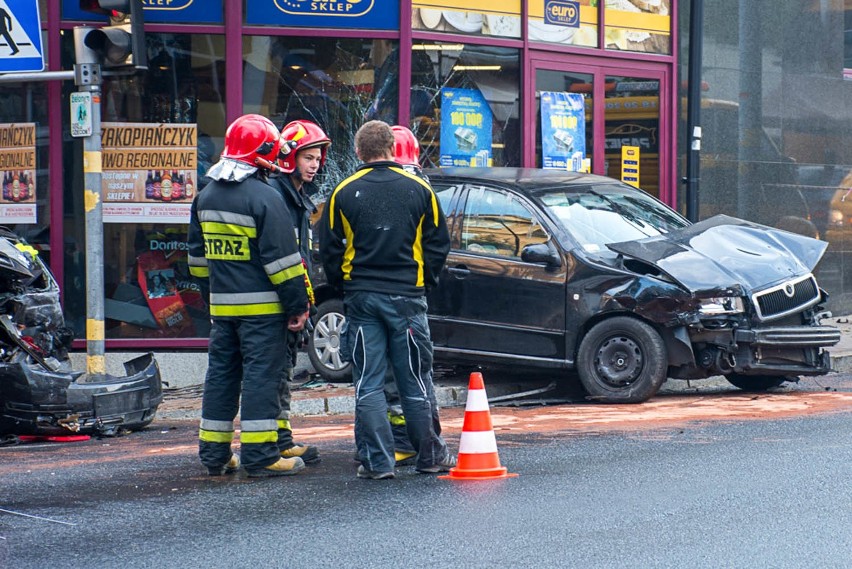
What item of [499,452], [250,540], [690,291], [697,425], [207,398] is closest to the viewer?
[250,540]

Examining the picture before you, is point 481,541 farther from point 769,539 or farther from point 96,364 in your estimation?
point 96,364

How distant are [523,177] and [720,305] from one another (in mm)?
2114

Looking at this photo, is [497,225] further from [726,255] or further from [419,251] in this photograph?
[419,251]

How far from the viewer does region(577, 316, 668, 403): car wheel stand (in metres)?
10.1

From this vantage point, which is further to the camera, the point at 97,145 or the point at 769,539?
the point at 97,145

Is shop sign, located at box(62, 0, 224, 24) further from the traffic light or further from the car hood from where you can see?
the car hood

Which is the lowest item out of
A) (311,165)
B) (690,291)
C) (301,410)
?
(301,410)

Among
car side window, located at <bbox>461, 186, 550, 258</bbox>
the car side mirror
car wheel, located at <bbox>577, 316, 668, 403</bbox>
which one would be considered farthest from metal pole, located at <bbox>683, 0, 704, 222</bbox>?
car wheel, located at <bbox>577, 316, 668, 403</bbox>

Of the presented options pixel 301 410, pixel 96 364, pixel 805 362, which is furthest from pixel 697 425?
pixel 96 364

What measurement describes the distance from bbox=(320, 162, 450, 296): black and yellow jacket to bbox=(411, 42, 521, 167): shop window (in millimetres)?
6477

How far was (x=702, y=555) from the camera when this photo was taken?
17.4ft

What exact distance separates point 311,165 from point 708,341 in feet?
12.7

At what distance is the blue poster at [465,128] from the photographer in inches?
550

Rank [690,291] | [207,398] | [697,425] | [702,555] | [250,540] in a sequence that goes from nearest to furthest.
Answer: [702,555] < [250,540] < [207,398] < [697,425] < [690,291]
